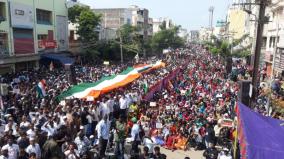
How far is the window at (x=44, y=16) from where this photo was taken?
34.8 m

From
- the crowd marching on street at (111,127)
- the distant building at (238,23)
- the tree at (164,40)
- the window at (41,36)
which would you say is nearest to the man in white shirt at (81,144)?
the crowd marching on street at (111,127)

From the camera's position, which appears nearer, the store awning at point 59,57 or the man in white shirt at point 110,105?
the man in white shirt at point 110,105

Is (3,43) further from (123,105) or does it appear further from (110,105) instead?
(110,105)

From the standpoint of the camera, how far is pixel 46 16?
120 ft

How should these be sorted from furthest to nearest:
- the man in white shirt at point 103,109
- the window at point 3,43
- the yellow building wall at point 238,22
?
the yellow building wall at point 238,22
the window at point 3,43
the man in white shirt at point 103,109

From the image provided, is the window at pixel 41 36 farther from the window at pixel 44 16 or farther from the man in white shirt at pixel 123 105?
the man in white shirt at pixel 123 105

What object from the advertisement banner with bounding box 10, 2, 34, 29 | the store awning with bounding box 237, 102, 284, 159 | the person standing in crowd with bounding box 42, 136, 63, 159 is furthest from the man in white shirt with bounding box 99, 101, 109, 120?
the advertisement banner with bounding box 10, 2, 34, 29

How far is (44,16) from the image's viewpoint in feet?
119

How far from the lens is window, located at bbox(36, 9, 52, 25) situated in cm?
3477

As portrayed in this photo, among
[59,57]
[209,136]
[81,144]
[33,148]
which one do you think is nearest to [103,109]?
[81,144]

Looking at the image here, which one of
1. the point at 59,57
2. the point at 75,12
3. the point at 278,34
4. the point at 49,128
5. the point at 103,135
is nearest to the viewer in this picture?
the point at 49,128

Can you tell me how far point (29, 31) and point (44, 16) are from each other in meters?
4.27

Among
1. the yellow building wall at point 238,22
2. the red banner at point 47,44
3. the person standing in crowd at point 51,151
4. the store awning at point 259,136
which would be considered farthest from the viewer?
the yellow building wall at point 238,22

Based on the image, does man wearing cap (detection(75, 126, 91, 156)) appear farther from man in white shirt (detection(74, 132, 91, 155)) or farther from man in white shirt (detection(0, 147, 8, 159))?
man in white shirt (detection(0, 147, 8, 159))
